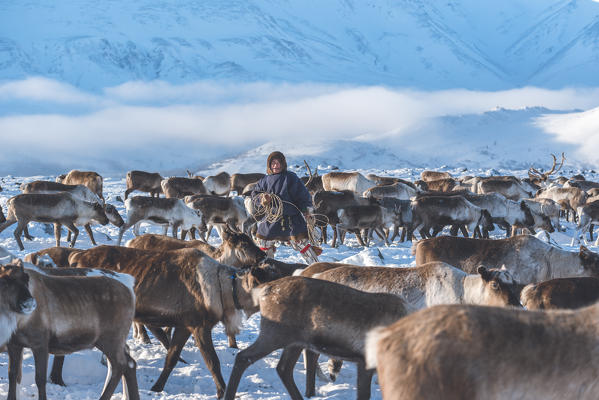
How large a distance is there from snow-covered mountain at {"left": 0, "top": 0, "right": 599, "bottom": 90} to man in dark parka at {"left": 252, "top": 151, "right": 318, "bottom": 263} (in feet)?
509

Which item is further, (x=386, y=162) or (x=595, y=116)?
(x=595, y=116)

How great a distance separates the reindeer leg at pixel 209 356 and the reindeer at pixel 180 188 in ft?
49.8

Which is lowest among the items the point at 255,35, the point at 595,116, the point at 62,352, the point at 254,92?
the point at 62,352

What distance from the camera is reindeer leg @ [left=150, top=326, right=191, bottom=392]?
17.3 ft

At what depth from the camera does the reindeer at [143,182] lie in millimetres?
22266

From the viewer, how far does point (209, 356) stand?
5.28 m

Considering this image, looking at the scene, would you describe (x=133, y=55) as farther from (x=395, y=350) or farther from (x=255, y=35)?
(x=395, y=350)

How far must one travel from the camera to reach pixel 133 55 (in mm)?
155625

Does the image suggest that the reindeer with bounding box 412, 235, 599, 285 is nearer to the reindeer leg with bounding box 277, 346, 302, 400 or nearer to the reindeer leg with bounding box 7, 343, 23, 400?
the reindeer leg with bounding box 277, 346, 302, 400

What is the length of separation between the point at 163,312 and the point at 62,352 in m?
1.09

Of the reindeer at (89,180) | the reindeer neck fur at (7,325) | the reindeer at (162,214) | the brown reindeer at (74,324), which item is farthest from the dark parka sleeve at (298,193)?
the reindeer at (89,180)

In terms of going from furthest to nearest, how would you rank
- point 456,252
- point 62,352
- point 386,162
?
point 386,162, point 456,252, point 62,352

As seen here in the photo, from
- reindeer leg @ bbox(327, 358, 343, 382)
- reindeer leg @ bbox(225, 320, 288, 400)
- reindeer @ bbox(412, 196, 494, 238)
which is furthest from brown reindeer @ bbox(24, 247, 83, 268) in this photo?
reindeer @ bbox(412, 196, 494, 238)

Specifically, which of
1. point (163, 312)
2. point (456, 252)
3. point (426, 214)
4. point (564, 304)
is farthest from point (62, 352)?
point (426, 214)
